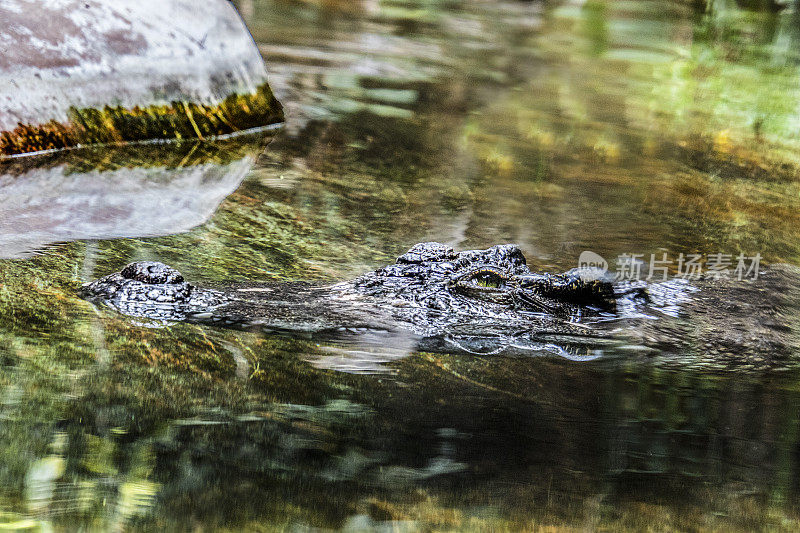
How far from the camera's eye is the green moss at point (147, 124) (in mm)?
4734

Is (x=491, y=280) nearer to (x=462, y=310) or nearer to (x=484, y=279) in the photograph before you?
(x=484, y=279)

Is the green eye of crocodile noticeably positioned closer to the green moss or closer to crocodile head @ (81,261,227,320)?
crocodile head @ (81,261,227,320)

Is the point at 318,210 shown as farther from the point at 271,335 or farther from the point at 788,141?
the point at 788,141

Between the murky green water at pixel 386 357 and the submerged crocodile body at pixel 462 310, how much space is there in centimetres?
10

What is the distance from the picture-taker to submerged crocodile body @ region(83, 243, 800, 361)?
2.76 meters

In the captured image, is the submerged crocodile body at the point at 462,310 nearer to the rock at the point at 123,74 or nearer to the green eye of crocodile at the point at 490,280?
the green eye of crocodile at the point at 490,280

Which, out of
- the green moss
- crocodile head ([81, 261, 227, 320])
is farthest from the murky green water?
the green moss

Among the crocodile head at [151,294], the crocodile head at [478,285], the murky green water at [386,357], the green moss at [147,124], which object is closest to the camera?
the murky green water at [386,357]

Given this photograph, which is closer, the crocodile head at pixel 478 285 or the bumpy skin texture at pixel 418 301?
the bumpy skin texture at pixel 418 301

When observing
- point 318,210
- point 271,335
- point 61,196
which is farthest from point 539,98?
point 271,335

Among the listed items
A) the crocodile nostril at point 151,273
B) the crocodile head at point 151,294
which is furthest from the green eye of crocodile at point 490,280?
the crocodile nostril at point 151,273

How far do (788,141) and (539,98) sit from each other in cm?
195

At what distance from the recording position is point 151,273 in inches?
110

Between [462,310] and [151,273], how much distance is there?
103 cm
